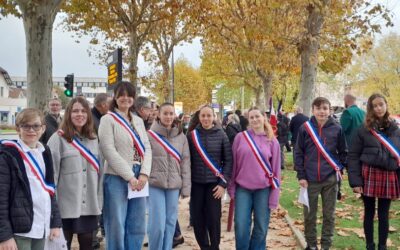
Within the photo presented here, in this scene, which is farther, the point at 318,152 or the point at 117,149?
the point at 318,152

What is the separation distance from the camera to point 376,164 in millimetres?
5633

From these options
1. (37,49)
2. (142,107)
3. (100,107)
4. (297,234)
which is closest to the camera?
(100,107)

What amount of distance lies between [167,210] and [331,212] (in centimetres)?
222

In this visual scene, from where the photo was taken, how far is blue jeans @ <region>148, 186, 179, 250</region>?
17.7ft

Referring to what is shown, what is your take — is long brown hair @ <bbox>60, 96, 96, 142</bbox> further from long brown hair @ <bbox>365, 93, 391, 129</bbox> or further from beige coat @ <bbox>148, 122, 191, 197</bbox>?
long brown hair @ <bbox>365, 93, 391, 129</bbox>

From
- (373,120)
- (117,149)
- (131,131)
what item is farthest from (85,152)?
(373,120)

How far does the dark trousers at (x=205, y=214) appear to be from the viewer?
18.9 ft

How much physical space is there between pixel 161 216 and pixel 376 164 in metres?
→ 2.78

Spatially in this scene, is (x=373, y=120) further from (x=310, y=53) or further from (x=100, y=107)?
(x=310, y=53)

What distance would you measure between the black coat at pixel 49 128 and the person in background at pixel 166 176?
1.52 meters

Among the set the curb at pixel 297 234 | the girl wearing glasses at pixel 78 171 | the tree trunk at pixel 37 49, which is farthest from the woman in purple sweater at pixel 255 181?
the tree trunk at pixel 37 49

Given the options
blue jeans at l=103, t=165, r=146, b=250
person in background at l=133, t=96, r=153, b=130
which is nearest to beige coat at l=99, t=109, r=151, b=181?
blue jeans at l=103, t=165, r=146, b=250

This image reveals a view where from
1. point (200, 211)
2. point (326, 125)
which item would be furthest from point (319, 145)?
point (200, 211)

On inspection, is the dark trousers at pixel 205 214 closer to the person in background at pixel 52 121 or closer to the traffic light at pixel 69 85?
the person in background at pixel 52 121
